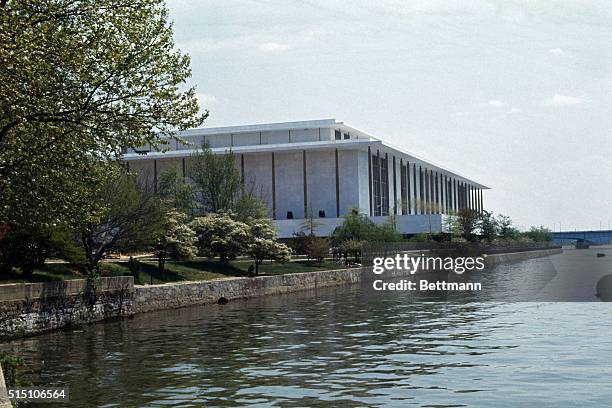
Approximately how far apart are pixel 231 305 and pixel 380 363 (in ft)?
75.7

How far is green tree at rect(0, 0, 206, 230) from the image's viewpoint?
2019cm

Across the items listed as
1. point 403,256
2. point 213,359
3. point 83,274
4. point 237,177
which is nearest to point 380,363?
point 213,359

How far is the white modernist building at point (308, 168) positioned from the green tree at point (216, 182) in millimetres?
23162

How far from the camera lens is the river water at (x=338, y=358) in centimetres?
1686

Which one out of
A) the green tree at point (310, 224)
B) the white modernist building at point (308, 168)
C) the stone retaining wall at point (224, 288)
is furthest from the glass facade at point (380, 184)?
the stone retaining wall at point (224, 288)

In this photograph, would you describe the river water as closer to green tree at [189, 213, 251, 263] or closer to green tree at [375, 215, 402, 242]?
green tree at [189, 213, 251, 263]

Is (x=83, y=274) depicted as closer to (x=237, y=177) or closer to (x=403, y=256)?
(x=237, y=177)

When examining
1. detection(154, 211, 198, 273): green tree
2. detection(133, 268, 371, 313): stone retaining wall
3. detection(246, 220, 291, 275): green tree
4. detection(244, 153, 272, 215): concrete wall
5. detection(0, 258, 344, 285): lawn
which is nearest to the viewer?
detection(0, 258, 344, 285): lawn

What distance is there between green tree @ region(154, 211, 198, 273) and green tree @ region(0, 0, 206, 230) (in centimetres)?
2418

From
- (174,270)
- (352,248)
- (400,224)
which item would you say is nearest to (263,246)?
(174,270)

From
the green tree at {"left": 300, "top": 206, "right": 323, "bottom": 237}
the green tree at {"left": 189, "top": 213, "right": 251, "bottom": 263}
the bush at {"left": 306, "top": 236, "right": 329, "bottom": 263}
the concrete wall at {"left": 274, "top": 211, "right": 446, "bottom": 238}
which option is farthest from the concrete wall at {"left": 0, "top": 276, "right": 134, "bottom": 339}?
the concrete wall at {"left": 274, "top": 211, "right": 446, "bottom": 238}

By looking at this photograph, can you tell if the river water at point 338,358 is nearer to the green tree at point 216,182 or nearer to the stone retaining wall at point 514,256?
the green tree at point 216,182

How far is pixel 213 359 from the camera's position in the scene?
22562 millimetres

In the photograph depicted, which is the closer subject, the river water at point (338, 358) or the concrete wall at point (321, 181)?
the river water at point (338, 358)
